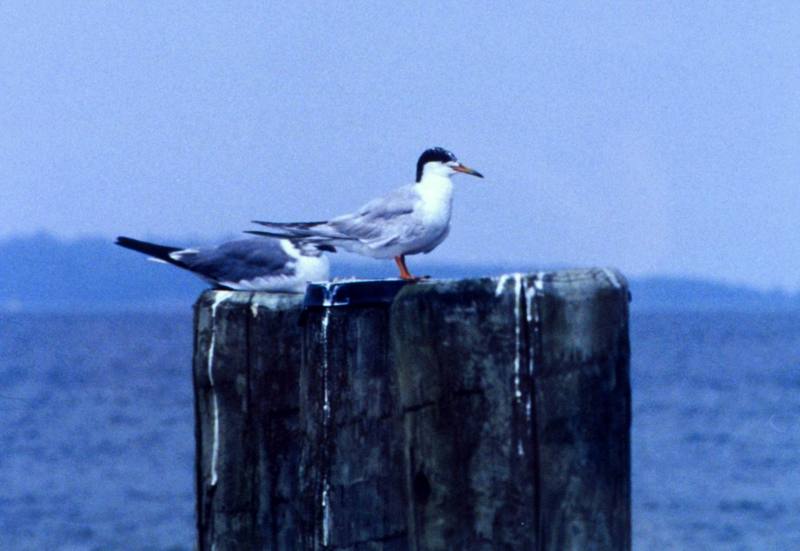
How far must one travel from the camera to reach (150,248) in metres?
6.51

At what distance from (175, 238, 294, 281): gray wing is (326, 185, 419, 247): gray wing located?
0.31 meters

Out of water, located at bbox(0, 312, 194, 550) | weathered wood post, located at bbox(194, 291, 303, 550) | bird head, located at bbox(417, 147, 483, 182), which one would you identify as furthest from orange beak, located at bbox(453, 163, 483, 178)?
water, located at bbox(0, 312, 194, 550)

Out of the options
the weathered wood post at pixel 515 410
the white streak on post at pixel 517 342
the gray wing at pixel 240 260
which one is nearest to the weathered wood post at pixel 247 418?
the weathered wood post at pixel 515 410

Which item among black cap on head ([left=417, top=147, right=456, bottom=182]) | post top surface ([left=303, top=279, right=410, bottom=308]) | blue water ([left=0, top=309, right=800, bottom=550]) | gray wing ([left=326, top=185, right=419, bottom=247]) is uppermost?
black cap on head ([left=417, top=147, right=456, bottom=182])

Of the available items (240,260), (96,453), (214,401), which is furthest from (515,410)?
(96,453)

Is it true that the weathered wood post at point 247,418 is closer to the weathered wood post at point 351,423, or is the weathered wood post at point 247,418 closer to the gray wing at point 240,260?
the weathered wood post at point 351,423

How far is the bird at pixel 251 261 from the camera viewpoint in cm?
579

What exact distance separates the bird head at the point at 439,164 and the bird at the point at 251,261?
1.96 ft

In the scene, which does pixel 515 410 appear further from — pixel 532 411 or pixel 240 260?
pixel 240 260

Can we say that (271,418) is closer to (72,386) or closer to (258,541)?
(258,541)

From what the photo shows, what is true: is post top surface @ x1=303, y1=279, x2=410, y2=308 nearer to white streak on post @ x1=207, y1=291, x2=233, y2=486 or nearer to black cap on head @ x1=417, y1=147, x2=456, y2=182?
white streak on post @ x1=207, y1=291, x2=233, y2=486

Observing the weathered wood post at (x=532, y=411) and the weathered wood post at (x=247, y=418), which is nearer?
the weathered wood post at (x=532, y=411)

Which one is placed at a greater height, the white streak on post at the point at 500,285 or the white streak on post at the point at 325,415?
the white streak on post at the point at 500,285

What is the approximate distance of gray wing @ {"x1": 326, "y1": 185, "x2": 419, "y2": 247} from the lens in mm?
5816
